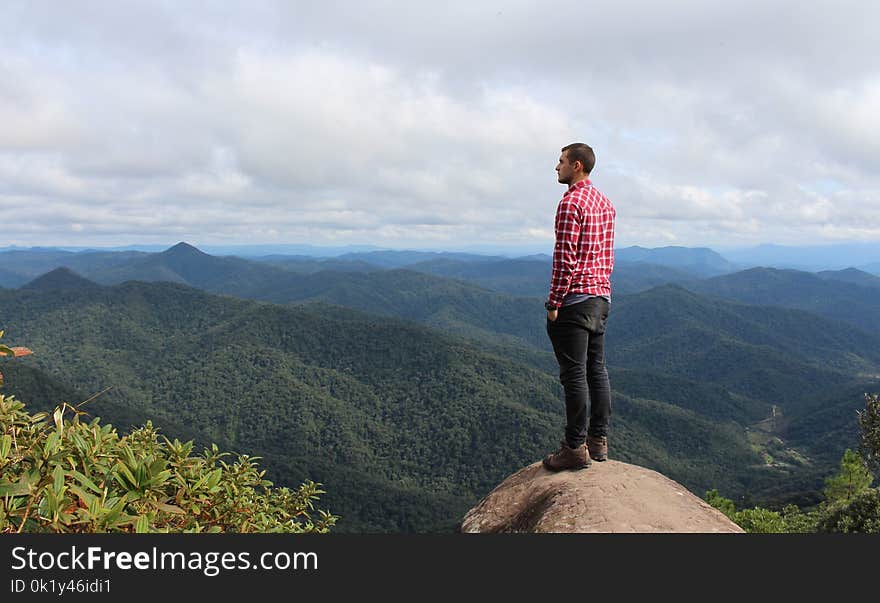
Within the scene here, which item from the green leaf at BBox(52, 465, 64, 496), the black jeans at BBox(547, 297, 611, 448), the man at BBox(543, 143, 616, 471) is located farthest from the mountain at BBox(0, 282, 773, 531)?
the green leaf at BBox(52, 465, 64, 496)

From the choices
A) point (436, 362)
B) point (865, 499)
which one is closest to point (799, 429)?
point (436, 362)

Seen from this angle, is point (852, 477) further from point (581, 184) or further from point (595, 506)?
point (581, 184)

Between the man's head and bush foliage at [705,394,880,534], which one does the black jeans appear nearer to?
the man's head

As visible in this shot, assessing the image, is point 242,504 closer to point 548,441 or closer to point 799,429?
point 548,441

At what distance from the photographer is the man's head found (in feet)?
20.3

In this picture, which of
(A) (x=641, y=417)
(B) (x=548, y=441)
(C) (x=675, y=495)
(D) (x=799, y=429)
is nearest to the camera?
(C) (x=675, y=495)

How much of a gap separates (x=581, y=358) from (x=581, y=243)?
151 centimetres

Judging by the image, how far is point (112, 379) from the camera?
191500 millimetres

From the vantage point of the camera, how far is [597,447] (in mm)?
6902

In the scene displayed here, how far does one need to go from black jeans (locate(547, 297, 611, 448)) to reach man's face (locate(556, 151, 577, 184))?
164 centimetres

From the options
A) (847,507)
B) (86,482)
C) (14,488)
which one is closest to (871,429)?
(847,507)

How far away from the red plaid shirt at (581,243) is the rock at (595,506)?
92.3 inches

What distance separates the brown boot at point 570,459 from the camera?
6543mm

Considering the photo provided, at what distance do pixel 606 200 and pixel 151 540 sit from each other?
20.0 feet
